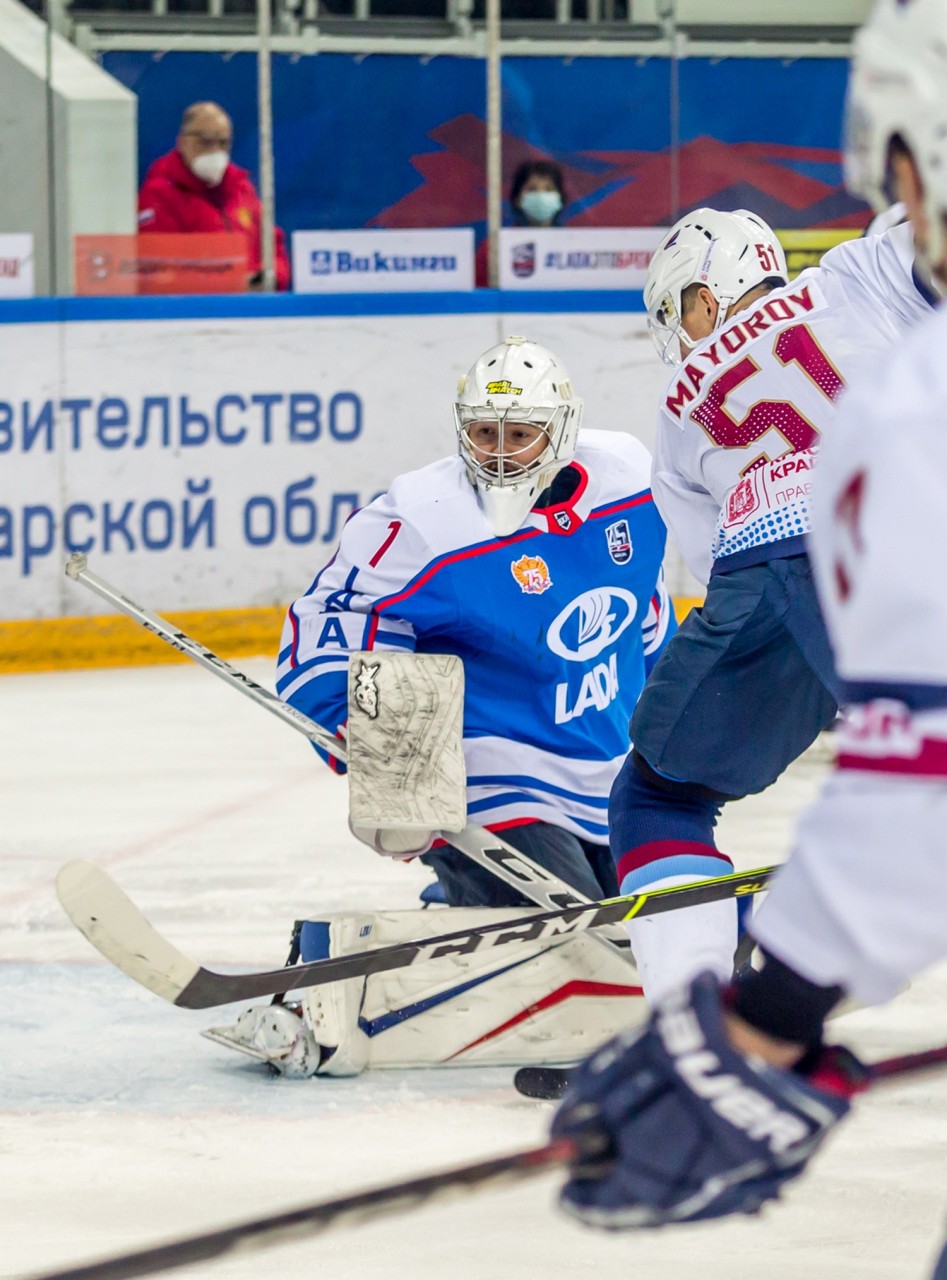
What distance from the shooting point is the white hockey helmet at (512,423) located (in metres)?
3.08

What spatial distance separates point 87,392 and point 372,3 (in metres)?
2.26

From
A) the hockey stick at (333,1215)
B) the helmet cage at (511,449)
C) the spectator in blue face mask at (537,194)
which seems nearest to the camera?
the hockey stick at (333,1215)

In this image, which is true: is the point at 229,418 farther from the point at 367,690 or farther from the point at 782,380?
the point at 782,380

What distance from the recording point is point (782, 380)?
2.57m

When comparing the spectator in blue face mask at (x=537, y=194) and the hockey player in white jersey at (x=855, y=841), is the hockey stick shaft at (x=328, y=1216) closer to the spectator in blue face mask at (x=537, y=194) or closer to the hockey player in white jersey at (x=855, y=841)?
the hockey player in white jersey at (x=855, y=841)

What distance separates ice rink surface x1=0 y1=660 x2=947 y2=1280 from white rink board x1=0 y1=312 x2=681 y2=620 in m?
1.50

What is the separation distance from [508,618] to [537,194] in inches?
138

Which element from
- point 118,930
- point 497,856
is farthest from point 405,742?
point 118,930

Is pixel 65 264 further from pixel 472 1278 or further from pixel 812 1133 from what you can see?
pixel 812 1133

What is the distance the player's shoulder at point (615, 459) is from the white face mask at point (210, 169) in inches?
126

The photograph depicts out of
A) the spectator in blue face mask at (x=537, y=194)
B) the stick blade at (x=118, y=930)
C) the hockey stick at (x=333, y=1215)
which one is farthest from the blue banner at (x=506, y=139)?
the hockey stick at (x=333, y=1215)

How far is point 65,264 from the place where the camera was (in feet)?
19.1

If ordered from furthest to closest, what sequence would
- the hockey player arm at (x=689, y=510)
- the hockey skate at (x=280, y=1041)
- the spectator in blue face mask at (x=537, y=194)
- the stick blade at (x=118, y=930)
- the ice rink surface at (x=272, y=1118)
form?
the spectator in blue face mask at (x=537, y=194) → the hockey skate at (x=280, y=1041) → the hockey player arm at (x=689, y=510) → the stick blade at (x=118, y=930) → the ice rink surface at (x=272, y=1118)

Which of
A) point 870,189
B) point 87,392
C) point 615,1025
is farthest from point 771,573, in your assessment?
point 87,392
